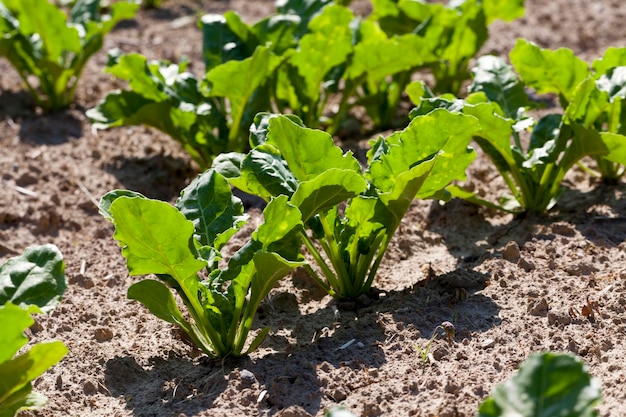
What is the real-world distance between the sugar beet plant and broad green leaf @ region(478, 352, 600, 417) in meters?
0.86

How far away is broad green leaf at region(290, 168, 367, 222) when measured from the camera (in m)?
2.49

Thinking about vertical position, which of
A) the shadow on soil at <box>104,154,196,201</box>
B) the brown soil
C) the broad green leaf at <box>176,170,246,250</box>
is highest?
the broad green leaf at <box>176,170,246,250</box>

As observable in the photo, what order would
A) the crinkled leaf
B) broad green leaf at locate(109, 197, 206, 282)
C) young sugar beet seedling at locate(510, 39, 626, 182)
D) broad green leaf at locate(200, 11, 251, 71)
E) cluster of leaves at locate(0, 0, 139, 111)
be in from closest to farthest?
broad green leaf at locate(109, 197, 206, 282) → the crinkled leaf → young sugar beet seedling at locate(510, 39, 626, 182) → broad green leaf at locate(200, 11, 251, 71) → cluster of leaves at locate(0, 0, 139, 111)

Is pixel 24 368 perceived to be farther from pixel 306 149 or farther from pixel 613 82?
pixel 613 82

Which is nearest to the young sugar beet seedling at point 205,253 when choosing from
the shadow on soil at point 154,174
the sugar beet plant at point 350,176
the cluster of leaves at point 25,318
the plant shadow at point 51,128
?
the sugar beet plant at point 350,176

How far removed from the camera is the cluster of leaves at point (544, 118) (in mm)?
3123

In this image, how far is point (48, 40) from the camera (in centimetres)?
452

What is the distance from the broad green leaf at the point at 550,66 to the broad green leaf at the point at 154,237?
162 cm

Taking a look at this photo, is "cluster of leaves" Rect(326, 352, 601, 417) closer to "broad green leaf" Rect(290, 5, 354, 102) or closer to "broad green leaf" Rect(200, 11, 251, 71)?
"broad green leaf" Rect(290, 5, 354, 102)

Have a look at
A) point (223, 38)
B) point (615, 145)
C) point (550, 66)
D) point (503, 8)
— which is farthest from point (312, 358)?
point (503, 8)

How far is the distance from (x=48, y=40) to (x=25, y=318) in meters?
2.73

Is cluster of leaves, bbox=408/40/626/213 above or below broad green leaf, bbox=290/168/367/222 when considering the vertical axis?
below

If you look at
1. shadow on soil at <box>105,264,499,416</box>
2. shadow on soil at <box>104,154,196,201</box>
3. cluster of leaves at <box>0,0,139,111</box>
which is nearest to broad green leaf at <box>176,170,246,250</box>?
shadow on soil at <box>105,264,499,416</box>

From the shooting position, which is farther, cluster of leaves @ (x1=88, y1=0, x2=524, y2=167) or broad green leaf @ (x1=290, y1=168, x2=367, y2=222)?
cluster of leaves @ (x1=88, y1=0, x2=524, y2=167)
